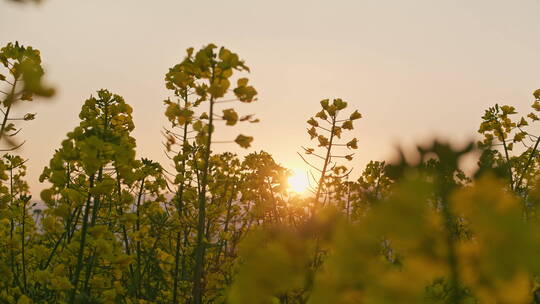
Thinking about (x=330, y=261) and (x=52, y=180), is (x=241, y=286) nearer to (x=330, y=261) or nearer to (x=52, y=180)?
(x=330, y=261)

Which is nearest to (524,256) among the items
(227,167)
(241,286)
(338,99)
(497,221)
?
(497,221)

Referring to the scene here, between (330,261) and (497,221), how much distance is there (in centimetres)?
28

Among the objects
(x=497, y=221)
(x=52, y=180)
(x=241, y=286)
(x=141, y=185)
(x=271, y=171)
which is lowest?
(x=241, y=286)

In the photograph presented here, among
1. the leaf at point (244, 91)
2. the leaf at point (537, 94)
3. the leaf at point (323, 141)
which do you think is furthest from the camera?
the leaf at point (537, 94)

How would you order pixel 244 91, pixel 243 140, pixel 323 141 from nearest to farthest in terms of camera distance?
pixel 244 91, pixel 243 140, pixel 323 141

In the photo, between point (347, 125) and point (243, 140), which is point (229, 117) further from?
point (347, 125)

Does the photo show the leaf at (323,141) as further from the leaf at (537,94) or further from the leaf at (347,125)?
the leaf at (537,94)

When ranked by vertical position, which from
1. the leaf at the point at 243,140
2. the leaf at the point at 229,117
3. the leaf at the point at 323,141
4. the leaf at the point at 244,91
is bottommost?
the leaf at the point at 243,140

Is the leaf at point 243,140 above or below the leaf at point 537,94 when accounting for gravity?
below

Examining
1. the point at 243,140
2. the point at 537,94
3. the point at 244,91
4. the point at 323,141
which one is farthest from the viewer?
the point at 537,94

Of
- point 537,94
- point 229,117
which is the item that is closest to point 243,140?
point 229,117

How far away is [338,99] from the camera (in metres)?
5.17

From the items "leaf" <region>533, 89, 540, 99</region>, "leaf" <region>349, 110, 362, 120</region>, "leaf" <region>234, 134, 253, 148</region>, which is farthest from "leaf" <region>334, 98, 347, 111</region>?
"leaf" <region>533, 89, 540, 99</region>

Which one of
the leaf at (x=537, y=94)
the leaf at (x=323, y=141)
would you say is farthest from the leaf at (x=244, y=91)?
the leaf at (x=537, y=94)
